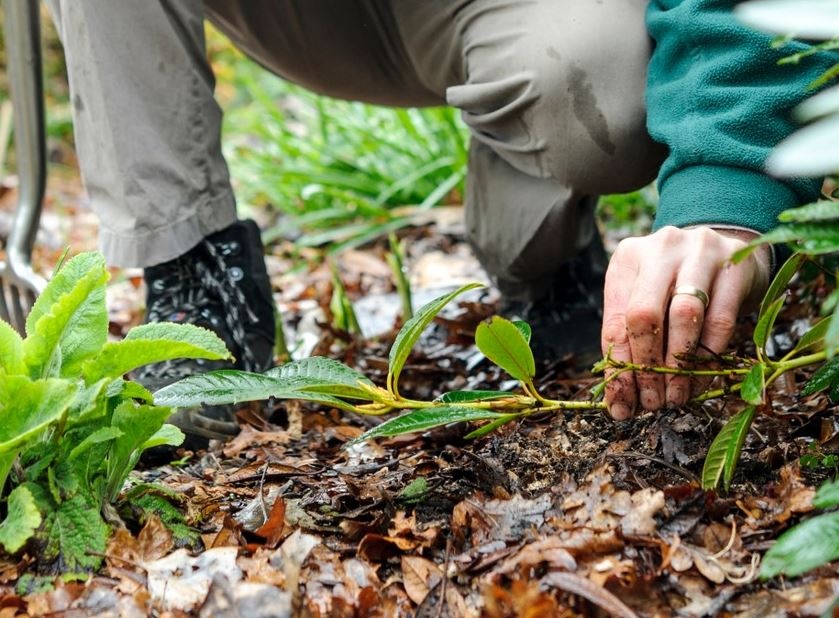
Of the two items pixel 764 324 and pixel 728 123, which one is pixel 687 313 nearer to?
pixel 764 324

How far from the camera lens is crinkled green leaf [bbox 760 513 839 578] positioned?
781 mm

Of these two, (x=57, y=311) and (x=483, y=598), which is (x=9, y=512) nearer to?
(x=57, y=311)

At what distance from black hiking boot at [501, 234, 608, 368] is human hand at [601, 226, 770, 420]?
2.84 ft

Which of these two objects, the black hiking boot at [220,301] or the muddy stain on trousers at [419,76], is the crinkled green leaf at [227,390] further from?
the muddy stain on trousers at [419,76]

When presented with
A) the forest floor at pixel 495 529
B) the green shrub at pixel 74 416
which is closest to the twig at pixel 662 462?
the forest floor at pixel 495 529

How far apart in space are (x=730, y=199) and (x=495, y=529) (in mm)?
518

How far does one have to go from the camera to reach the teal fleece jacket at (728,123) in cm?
124

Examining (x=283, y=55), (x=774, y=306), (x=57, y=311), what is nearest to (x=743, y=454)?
(x=774, y=306)

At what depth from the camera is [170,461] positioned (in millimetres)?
1630

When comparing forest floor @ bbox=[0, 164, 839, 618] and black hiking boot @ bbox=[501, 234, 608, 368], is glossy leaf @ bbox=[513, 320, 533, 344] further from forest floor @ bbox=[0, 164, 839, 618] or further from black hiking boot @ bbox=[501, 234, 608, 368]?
black hiking boot @ bbox=[501, 234, 608, 368]

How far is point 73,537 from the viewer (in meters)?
1.06

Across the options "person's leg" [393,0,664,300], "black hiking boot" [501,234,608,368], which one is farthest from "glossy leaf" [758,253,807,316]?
"black hiking boot" [501,234,608,368]

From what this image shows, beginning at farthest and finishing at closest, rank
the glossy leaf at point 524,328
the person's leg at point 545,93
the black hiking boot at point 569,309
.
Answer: the black hiking boot at point 569,309 → the person's leg at point 545,93 → the glossy leaf at point 524,328

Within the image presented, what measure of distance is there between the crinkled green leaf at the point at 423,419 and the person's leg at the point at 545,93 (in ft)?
2.30
